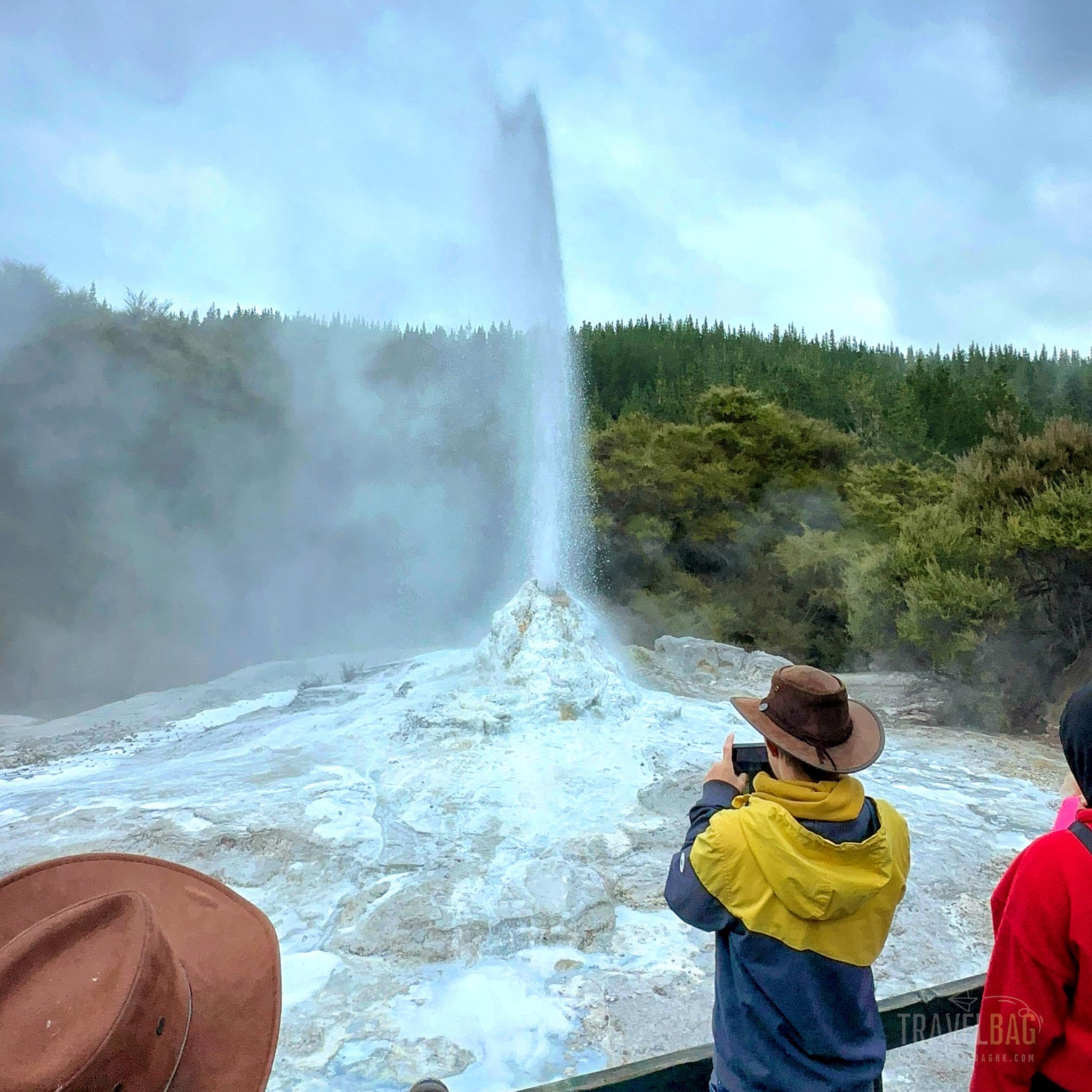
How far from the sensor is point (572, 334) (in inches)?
281

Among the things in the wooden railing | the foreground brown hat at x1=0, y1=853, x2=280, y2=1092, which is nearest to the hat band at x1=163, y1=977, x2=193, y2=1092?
the foreground brown hat at x1=0, y1=853, x2=280, y2=1092

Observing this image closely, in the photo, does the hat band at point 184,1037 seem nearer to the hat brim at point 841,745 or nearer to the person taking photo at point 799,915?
the person taking photo at point 799,915

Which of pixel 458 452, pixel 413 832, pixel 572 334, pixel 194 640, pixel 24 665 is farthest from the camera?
pixel 458 452

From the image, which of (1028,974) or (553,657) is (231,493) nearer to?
(553,657)

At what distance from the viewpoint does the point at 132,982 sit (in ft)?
2.05

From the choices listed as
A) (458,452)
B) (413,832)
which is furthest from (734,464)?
(413,832)

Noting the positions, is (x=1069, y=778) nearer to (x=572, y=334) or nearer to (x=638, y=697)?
(x=638, y=697)

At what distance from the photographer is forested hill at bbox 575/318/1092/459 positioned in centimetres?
1494

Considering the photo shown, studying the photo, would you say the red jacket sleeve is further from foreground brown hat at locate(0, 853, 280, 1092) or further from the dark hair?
foreground brown hat at locate(0, 853, 280, 1092)

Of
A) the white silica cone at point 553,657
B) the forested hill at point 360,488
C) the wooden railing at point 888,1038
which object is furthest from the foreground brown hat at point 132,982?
the forested hill at point 360,488

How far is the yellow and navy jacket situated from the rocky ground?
1.39m

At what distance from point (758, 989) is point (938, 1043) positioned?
168 centimetres

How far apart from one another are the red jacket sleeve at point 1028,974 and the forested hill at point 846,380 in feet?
38.6

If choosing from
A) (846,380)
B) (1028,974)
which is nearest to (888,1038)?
(1028,974)
